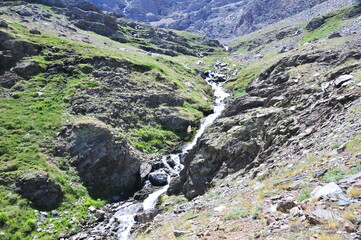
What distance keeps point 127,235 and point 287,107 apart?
22511mm

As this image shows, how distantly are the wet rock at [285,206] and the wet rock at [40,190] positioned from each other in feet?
97.2

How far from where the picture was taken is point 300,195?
39.3 feet

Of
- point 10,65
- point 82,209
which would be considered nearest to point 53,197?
point 82,209

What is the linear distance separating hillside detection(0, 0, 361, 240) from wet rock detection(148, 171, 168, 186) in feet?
0.53

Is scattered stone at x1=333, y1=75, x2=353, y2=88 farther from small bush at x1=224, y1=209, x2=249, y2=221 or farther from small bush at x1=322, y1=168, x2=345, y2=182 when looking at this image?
small bush at x1=224, y1=209, x2=249, y2=221

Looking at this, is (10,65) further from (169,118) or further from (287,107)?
(287,107)

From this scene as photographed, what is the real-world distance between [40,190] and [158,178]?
15848mm

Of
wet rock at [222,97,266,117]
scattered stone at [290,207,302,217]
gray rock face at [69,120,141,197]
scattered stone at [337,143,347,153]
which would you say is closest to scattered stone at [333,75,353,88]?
wet rock at [222,97,266,117]

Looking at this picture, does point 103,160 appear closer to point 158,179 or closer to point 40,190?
point 158,179

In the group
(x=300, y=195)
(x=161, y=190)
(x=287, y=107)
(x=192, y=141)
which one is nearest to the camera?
(x=300, y=195)

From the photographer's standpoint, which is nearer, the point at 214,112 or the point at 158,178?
the point at 158,178

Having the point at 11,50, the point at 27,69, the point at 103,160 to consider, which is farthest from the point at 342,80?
the point at 11,50

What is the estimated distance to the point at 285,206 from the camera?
11727 mm

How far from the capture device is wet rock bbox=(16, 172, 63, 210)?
3123 centimetres
